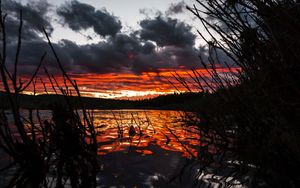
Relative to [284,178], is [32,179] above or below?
above

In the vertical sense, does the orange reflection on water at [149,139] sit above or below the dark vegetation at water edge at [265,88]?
below

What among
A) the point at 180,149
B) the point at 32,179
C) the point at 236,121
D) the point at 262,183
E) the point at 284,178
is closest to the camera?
the point at 32,179

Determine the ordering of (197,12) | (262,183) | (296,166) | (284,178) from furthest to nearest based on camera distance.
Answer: (262,183), (284,178), (296,166), (197,12)

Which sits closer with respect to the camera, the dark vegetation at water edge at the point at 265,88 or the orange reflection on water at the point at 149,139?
the dark vegetation at water edge at the point at 265,88

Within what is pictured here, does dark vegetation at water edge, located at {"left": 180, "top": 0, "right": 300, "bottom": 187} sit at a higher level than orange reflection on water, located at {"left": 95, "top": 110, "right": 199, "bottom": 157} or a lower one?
higher

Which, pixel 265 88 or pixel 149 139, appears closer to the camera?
pixel 265 88

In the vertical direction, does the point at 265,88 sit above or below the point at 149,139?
above

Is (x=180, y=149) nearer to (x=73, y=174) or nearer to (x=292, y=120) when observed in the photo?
(x=73, y=174)

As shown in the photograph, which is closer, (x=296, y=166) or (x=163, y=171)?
(x=296, y=166)

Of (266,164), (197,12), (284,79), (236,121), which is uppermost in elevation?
(197,12)

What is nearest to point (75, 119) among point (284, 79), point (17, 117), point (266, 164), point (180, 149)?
point (17, 117)

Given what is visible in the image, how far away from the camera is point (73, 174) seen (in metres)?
3.11

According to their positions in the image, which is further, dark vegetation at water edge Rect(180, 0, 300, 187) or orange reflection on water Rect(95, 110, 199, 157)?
orange reflection on water Rect(95, 110, 199, 157)

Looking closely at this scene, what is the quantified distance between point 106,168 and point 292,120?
6115 millimetres
